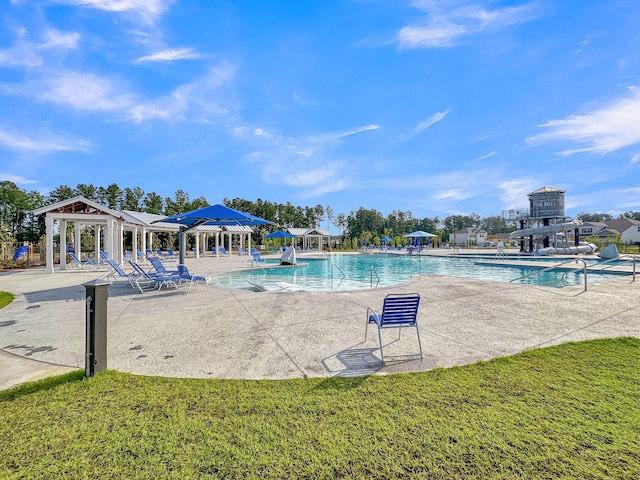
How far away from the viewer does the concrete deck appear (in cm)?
371

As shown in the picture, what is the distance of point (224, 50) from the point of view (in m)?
11.0

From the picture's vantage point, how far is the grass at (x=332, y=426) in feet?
6.49

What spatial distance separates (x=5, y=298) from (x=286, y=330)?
8.19 metres

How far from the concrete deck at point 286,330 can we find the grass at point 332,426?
0.46 metres

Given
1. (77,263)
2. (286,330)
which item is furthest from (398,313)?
(77,263)

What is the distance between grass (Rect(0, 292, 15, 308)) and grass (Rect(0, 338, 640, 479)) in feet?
19.9

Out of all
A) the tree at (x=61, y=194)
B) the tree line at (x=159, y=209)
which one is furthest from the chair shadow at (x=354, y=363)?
the tree at (x=61, y=194)

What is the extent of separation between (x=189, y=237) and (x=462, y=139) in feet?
104

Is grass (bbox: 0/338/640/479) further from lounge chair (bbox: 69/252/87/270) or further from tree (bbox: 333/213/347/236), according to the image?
tree (bbox: 333/213/347/236)

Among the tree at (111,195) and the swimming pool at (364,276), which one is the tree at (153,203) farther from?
the swimming pool at (364,276)

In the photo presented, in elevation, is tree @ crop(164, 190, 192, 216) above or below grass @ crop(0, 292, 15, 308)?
above

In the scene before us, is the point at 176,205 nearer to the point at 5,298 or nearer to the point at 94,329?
the point at 5,298

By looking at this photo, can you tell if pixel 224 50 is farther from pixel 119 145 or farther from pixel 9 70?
pixel 119 145

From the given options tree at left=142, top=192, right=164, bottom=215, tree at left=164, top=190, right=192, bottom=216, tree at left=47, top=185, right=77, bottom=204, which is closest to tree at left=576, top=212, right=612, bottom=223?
tree at left=164, top=190, right=192, bottom=216
